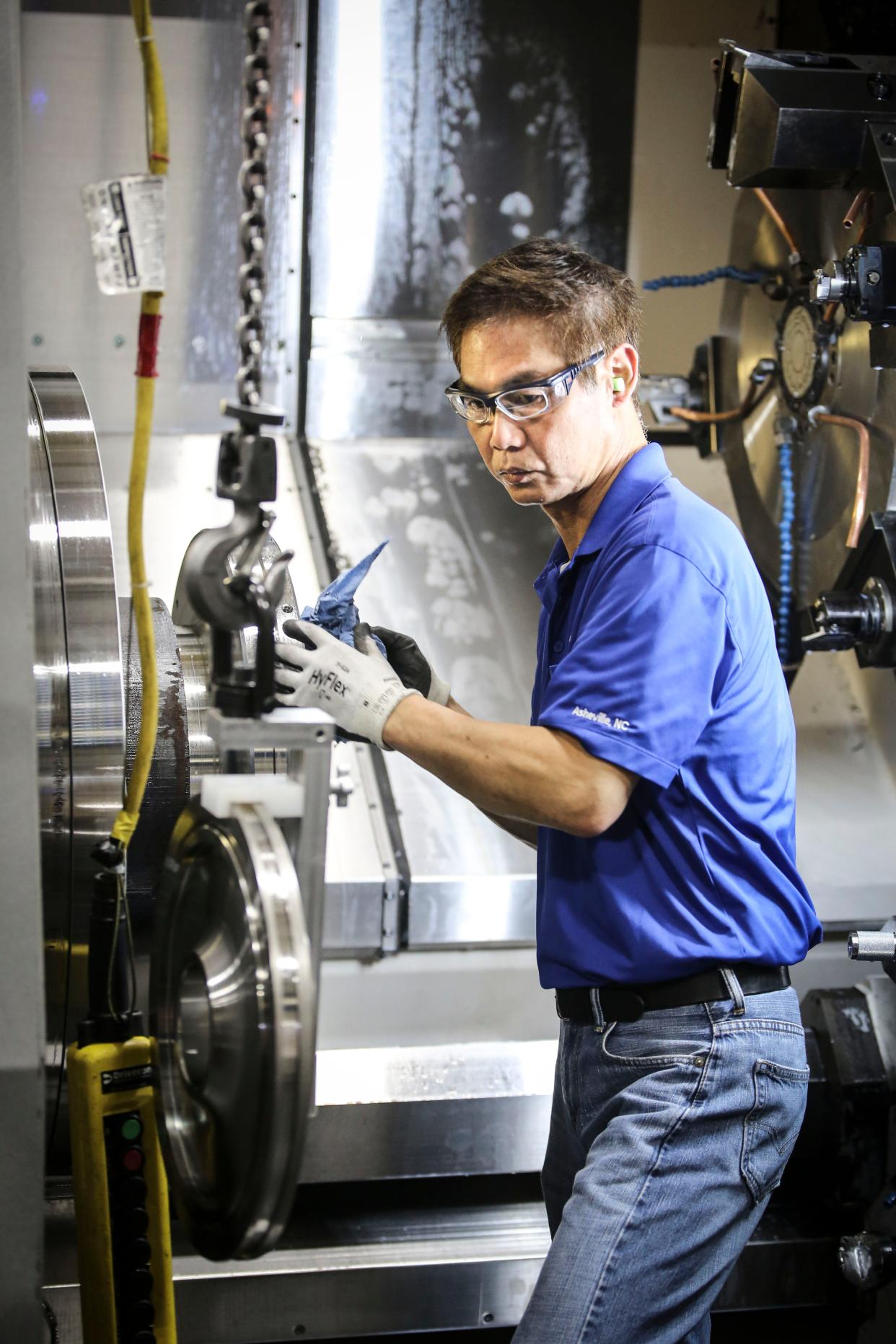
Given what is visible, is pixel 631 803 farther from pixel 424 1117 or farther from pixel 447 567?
pixel 447 567

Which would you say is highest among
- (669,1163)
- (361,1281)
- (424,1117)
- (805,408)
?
(805,408)

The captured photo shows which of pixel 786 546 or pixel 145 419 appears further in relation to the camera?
pixel 786 546

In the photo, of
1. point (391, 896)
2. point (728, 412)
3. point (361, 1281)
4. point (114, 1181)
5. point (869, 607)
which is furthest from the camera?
point (728, 412)

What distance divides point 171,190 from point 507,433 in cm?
163

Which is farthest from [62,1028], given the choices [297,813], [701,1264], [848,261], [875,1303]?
[848,261]

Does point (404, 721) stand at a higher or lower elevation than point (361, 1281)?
higher

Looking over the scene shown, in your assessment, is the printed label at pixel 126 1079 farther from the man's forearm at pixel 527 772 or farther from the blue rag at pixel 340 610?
the blue rag at pixel 340 610

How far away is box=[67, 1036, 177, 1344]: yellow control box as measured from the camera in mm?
1153

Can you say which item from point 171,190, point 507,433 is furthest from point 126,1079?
point 171,190

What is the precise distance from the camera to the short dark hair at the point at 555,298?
141 cm

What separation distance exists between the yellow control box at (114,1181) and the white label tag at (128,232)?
0.63 meters

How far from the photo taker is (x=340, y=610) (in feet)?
4.83

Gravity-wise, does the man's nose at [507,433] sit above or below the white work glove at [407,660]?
above

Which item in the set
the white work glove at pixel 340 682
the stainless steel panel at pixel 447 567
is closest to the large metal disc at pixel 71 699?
the white work glove at pixel 340 682
